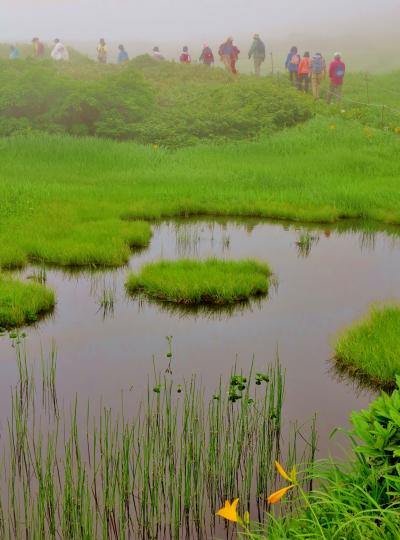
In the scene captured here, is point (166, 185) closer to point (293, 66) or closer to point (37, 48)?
point (293, 66)

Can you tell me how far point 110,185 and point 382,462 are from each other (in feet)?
49.3

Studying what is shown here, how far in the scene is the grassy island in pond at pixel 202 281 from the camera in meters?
9.83

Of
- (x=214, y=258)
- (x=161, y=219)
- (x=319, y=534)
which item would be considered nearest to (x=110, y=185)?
(x=161, y=219)

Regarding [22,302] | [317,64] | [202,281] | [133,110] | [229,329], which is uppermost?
[317,64]

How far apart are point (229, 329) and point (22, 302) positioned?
111 inches

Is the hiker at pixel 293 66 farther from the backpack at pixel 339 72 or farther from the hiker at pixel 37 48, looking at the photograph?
the hiker at pixel 37 48

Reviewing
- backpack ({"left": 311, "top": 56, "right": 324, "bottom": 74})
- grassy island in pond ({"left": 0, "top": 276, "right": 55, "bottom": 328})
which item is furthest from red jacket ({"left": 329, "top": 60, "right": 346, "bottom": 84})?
grassy island in pond ({"left": 0, "top": 276, "right": 55, "bottom": 328})

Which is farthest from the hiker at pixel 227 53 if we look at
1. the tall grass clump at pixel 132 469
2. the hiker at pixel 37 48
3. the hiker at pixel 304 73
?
the tall grass clump at pixel 132 469

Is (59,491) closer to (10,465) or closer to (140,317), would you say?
(10,465)

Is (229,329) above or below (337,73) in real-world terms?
below

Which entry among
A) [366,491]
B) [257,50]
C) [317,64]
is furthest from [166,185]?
[257,50]

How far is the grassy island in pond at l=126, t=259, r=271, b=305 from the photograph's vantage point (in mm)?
9828

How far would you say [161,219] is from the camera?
50.7 feet

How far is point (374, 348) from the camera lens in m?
7.59
